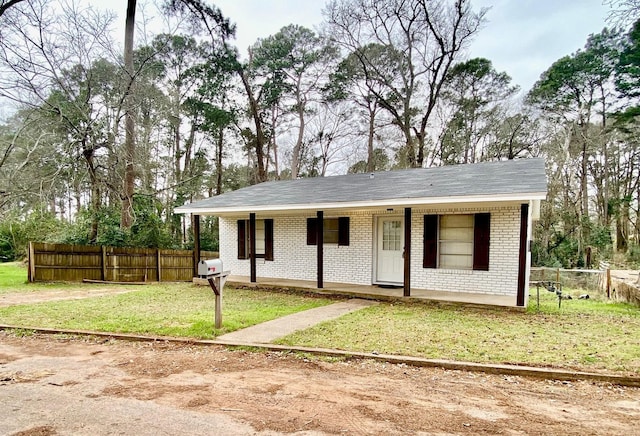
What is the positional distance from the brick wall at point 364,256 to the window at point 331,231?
145 millimetres

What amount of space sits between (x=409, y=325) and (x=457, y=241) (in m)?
3.38

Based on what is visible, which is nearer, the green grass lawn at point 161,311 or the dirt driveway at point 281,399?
the dirt driveway at point 281,399

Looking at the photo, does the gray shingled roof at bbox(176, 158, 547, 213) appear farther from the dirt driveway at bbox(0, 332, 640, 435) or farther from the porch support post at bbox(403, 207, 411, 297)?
the dirt driveway at bbox(0, 332, 640, 435)

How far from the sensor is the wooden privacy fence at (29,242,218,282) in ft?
38.1

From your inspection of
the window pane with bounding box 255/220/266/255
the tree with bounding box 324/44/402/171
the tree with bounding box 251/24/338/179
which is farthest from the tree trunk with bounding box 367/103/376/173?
the window pane with bounding box 255/220/266/255

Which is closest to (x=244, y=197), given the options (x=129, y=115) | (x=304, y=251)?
(x=304, y=251)

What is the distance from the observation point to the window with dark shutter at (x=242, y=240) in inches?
475

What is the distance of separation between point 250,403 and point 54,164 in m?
11.9

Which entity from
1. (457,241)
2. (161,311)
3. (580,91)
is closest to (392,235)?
(457,241)

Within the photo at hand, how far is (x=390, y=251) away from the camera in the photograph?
980 cm

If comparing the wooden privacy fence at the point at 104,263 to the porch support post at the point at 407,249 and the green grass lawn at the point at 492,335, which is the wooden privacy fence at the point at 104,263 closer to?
the green grass lawn at the point at 492,335

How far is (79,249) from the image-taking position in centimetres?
1222

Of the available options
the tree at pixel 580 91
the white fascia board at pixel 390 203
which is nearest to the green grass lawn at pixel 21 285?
the white fascia board at pixel 390 203

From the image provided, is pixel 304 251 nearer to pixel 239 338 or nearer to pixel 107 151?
pixel 239 338
